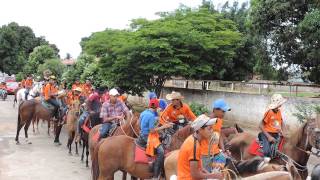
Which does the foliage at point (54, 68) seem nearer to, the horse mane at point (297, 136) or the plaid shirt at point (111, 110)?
the plaid shirt at point (111, 110)

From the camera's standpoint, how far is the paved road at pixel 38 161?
41.5 ft

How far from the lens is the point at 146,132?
9219 millimetres

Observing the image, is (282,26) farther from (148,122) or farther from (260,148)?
(148,122)

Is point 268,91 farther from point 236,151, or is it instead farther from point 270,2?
point 236,151

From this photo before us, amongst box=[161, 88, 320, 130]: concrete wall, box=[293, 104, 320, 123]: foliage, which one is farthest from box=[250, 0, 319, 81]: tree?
box=[293, 104, 320, 123]: foliage

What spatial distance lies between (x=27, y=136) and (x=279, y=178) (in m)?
15.5

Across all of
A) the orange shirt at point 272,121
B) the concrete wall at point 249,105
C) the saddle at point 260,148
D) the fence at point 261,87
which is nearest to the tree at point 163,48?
the fence at point 261,87

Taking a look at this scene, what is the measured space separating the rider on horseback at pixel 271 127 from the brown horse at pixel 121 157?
1684 mm

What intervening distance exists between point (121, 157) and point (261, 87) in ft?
46.8

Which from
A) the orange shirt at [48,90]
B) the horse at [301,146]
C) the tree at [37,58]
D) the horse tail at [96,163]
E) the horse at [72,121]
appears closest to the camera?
the horse at [301,146]

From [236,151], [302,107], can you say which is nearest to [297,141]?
[236,151]

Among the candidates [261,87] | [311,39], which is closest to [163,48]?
[261,87]

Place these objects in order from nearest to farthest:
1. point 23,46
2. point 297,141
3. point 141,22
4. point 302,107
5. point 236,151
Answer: point 297,141 < point 236,151 < point 302,107 < point 141,22 < point 23,46

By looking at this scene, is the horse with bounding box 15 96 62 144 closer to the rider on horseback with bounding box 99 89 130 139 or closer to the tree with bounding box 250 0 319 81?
the rider on horseback with bounding box 99 89 130 139
